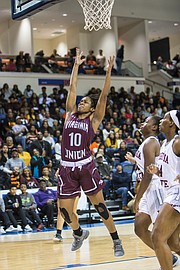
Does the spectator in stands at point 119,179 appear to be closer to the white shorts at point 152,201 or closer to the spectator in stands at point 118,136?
the spectator in stands at point 118,136

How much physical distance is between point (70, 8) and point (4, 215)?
55.7ft

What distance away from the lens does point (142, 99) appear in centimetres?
2467

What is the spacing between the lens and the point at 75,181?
6.93 m

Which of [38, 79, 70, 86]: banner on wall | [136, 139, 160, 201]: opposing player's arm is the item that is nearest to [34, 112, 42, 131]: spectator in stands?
[38, 79, 70, 86]: banner on wall

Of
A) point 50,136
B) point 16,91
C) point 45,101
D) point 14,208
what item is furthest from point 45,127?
point 14,208

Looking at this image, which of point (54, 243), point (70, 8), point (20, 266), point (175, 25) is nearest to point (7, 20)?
point (70, 8)

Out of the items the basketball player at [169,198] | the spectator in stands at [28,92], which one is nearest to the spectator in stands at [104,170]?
the spectator in stands at [28,92]

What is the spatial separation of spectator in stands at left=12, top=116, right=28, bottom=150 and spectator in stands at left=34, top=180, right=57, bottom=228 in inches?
128

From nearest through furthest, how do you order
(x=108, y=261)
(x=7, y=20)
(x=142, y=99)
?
(x=108, y=261)
(x=142, y=99)
(x=7, y=20)

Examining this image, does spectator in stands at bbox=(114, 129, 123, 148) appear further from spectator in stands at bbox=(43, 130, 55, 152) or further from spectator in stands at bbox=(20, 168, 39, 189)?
spectator in stands at bbox=(20, 168, 39, 189)

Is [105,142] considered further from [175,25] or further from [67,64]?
[175,25]

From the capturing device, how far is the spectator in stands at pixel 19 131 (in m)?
17.1

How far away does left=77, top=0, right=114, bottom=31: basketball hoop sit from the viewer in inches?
434

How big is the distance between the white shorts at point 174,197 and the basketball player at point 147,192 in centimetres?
97
